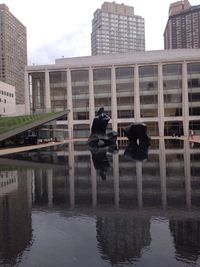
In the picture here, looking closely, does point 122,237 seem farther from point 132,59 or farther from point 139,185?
point 132,59

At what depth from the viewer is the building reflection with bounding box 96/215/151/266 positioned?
6.83 meters

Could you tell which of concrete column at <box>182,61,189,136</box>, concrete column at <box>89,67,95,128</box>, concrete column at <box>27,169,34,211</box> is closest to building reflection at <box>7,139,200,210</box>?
concrete column at <box>27,169,34,211</box>

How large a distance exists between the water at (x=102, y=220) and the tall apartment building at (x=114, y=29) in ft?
504

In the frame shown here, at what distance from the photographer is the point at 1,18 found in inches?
5615

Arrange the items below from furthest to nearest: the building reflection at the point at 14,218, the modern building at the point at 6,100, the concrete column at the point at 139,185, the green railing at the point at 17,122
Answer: the modern building at the point at 6,100 → the green railing at the point at 17,122 → the concrete column at the point at 139,185 → the building reflection at the point at 14,218

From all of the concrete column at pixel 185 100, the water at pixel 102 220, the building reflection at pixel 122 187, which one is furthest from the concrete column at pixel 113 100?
the water at pixel 102 220

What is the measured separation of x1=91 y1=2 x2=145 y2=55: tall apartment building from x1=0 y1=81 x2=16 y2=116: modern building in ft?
262

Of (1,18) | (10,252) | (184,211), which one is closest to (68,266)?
(10,252)

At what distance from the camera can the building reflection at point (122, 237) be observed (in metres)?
6.83

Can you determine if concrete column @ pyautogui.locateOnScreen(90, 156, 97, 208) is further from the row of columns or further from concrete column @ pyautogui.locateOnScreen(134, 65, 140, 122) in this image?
concrete column @ pyautogui.locateOnScreen(134, 65, 140, 122)

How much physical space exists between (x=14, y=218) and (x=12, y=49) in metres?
154

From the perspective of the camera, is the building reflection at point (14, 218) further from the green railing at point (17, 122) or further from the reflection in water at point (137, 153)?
the green railing at point (17, 122)

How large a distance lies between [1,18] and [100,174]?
140 meters

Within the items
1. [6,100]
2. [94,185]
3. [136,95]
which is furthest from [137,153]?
[6,100]
